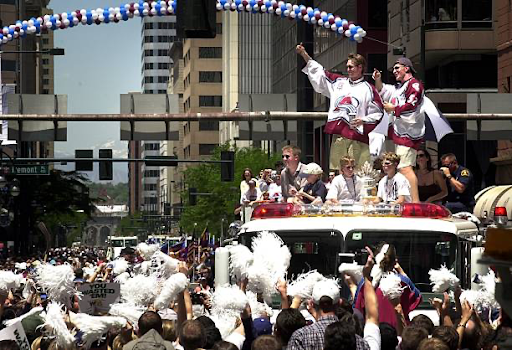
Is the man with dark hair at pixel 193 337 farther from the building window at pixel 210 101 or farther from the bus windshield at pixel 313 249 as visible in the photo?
the building window at pixel 210 101

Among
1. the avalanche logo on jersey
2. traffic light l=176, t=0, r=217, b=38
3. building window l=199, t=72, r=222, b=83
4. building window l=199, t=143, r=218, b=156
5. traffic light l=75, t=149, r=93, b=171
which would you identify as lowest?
traffic light l=75, t=149, r=93, b=171

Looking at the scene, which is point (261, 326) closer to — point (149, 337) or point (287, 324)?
point (287, 324)

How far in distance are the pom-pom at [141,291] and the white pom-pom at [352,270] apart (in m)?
1.54

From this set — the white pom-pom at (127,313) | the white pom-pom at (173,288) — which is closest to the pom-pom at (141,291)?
the white pom-pom at (173,288)

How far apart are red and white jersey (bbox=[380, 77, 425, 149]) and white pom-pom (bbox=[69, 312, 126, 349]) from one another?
7.60 m

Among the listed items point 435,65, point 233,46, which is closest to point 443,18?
point 435,65

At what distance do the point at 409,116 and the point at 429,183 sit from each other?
860mm

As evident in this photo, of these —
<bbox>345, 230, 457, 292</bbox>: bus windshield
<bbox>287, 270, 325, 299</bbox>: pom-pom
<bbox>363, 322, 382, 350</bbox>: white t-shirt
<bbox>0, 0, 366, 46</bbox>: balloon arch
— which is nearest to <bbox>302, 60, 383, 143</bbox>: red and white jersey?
<bbox>345, 230, 457, 292</bbox>: bus windshield

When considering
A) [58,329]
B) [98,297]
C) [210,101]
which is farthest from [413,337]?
[210,101]

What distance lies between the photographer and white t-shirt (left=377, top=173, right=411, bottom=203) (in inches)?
594

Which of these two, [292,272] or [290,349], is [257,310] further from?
[292,272]

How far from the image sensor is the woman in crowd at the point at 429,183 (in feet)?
53.8

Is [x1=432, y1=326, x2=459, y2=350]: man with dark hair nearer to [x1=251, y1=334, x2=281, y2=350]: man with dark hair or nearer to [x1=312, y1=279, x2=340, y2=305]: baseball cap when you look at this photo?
[x1=312, y1=279, x2=340, y2=305]: baseball cap

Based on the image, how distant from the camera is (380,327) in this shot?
355 inches
